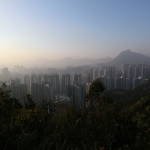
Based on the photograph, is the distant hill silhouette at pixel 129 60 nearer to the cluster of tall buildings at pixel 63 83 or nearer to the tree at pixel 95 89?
the cluster of tall buildings at pixel 63 83

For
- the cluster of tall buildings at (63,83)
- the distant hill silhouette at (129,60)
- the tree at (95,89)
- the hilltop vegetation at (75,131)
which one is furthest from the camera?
the distant hill silhouette at (129,60)

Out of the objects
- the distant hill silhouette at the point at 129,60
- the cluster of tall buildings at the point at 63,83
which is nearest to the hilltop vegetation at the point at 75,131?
the cluster of tall buildings at the point at 63,83

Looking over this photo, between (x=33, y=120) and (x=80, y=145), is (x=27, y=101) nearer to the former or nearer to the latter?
(x=33, y=120)

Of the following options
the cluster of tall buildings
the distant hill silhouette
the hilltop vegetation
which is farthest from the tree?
the distant hill silhouette

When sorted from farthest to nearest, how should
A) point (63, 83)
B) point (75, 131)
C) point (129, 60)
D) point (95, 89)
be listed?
point (129, 60) → point (63, 83) → point (95, 89) → point (75, 131)

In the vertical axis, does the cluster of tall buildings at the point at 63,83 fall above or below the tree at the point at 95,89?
below

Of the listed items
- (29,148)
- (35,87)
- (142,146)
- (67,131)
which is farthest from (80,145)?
(35,87)

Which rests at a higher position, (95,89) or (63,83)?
(95,89)

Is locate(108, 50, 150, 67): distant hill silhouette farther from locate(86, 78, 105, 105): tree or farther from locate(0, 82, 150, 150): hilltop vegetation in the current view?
locate(0, 82, 150, 150): hilltop vegetation

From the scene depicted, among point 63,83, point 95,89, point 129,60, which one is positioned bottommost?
point 63,83

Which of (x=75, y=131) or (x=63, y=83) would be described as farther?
(x=63, y=83)

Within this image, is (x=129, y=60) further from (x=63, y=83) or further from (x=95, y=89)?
(x=95, y=89)

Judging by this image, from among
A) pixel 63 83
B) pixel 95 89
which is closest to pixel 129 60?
pixel 63 83
